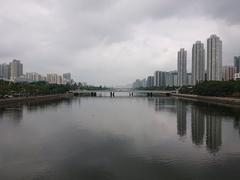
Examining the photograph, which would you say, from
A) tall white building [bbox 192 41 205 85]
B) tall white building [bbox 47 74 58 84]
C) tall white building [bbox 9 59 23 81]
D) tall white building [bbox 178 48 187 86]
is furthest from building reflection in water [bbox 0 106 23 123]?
tall white building [bbox 47 74 58 84]

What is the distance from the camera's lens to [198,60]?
67.7 m

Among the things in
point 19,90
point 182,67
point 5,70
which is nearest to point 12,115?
point 19,90

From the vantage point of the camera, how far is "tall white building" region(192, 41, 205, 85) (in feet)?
220

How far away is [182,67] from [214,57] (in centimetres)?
2397

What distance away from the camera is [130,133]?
14.0 m

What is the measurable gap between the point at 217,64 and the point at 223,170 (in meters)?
54.0

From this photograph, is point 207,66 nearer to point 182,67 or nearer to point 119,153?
point 182,67

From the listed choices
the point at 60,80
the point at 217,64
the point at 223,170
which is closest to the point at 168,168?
the point at 223,170

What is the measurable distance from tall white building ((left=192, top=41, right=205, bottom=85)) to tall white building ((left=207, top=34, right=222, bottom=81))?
7.08 metres

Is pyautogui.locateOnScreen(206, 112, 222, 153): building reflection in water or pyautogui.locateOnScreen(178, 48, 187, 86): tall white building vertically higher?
pyautogui.locateOnScreen(178, 48, 187, 86): tall white building

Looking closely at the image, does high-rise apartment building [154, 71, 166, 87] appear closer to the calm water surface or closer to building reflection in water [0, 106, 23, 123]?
building reflection in water [0, 106, 23, 123]

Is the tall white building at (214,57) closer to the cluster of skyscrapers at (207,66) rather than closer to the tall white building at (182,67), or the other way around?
the cluster of skyscrapers at (207,66)

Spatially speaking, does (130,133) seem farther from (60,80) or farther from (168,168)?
(60,80)

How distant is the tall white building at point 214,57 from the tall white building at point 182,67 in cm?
2000
